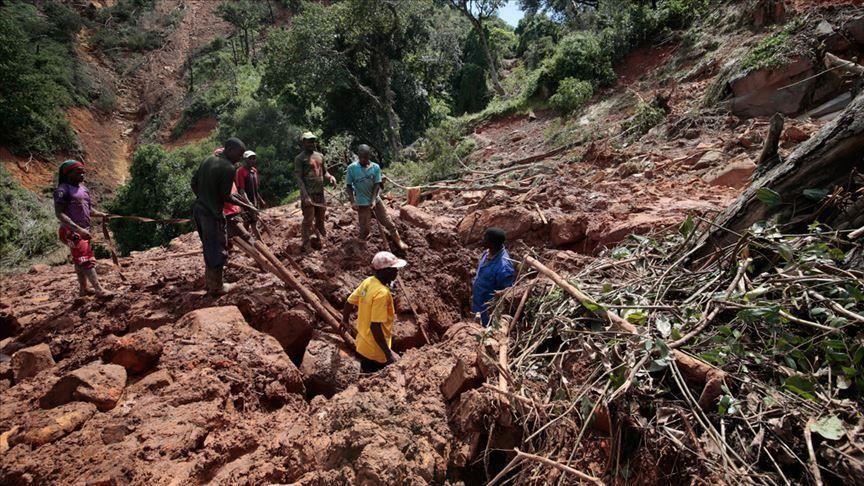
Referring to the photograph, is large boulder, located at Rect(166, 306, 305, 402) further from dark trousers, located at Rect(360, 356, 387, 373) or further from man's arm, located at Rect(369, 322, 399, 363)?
man's arm, located at Rect(369, 322, 399, 363)

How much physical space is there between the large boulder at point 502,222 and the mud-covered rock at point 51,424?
440 centimetres

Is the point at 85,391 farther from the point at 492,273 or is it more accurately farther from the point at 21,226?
the point at 21,226

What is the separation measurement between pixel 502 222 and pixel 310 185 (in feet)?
8.26

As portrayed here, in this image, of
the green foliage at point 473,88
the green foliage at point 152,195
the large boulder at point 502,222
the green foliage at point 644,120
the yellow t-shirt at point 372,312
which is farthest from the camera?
the green foliage at point 473,88

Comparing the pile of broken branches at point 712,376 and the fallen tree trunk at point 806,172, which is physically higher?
the fallen tree trunk at point 806,172

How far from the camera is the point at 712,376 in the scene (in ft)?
5.74

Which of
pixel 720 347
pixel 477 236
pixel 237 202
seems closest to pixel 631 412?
pixel 720 347

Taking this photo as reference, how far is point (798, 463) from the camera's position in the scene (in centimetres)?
153

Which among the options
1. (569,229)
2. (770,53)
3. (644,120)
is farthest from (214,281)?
(770,53)

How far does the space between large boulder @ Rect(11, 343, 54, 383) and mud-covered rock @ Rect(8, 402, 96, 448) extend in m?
1.01

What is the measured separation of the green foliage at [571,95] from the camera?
40.7ft

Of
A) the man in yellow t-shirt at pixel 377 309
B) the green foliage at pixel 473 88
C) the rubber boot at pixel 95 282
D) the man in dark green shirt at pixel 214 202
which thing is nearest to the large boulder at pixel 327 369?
the man in yellow t-shirt at pixel 377 309

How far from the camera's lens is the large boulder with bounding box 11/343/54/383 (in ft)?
11.8

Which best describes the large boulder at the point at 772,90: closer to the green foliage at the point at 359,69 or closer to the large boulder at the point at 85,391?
the large boulder at the point at 85,391
